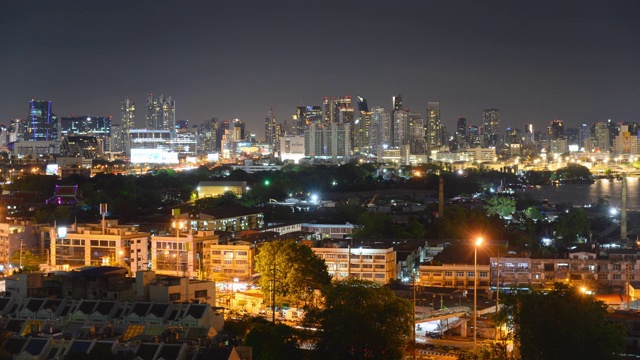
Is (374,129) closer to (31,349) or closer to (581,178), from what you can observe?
(581,178)

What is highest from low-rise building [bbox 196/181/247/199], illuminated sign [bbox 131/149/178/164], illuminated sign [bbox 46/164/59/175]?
illuminated sign [bbox 131/149/178/164]

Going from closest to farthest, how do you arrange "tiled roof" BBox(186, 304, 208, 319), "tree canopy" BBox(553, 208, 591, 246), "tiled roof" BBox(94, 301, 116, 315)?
"tiled roof" BBox(186, 304, 208, 319) → "tiled roof" BBox(94, 301, 116, 315) → "tree canopy" BBox(553, 208, 591, 246)

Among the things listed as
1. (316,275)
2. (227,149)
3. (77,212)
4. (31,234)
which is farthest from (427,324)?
(227,149)

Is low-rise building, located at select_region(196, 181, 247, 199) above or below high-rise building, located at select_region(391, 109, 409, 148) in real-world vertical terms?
below

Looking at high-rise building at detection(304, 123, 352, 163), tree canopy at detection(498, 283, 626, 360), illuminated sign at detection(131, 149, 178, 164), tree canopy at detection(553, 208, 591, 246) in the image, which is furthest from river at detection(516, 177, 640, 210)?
tree canopy at detection(498, 283, 626, 360)

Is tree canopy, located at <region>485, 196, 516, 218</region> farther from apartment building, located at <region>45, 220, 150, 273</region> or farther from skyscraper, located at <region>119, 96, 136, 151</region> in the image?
skyscraper, located at <region>119, 96, 136, 151</region>

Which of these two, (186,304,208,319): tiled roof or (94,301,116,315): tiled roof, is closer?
(186,304,208,319): tiled roof

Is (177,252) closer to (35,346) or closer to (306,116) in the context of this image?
(35,346)

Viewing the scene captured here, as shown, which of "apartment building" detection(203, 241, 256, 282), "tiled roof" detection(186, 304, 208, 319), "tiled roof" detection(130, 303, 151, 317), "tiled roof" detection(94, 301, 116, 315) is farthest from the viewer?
"apartment building" detection(203, 241, 256, 282)
